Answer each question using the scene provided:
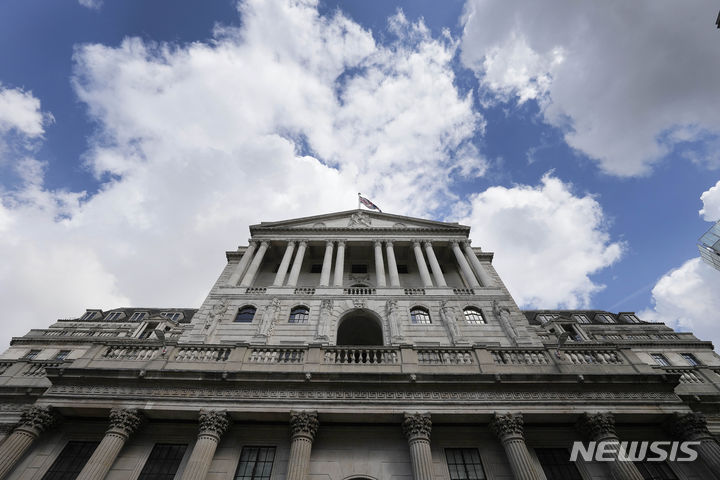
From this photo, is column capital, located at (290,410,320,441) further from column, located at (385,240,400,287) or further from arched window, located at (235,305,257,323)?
column, located at (385,240,400,287)

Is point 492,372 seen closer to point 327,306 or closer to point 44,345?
point 327,306

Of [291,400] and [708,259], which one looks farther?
[708,259]

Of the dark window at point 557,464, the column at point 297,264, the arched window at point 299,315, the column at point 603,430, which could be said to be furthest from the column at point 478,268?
the column at point 297,264

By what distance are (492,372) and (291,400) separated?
344 inches

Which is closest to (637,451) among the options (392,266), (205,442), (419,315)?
(419,315)

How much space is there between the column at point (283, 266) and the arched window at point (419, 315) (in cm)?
987

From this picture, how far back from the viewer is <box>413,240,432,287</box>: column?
26.4m

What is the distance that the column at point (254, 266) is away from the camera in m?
26.1

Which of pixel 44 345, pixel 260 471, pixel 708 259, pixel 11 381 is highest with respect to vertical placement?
pixel 708 259

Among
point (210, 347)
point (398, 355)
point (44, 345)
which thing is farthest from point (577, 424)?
point (44, 345)

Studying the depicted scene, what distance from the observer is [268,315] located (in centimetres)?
2225

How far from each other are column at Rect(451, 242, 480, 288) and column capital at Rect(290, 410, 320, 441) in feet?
52.7

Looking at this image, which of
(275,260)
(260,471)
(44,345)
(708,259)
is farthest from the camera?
(708,259)

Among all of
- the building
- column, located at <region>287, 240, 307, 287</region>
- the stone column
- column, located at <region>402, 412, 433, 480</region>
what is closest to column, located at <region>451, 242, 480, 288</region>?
the stone column
